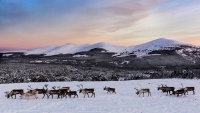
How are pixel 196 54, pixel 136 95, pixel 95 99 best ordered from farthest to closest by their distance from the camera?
pixel 196 54 → pixel 136 95 → pixel 95 99

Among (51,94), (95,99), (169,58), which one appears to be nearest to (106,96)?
(95,99)

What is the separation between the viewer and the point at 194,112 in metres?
22.1

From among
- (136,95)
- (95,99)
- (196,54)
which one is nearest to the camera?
(95,99)

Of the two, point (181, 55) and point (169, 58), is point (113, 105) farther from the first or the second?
point (181, 55)

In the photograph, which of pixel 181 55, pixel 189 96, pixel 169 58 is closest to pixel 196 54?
pixel 181 55

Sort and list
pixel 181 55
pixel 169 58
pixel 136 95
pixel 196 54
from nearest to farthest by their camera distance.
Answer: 1. pixel 136 95
2. pixel 169 58
3. pixel 181 55
4. pixel 196 54

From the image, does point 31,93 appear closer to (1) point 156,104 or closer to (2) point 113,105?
(2) point 113,105

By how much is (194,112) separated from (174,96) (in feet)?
27.3

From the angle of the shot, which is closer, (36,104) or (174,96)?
(36,104)

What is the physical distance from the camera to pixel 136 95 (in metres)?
31.5

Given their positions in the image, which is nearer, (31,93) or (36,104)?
(36,104)

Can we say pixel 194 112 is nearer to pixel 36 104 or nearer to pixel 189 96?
pixel 189 96

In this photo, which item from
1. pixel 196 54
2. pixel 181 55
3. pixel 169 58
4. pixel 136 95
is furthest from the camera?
pixel 196 54

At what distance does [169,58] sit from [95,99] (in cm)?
10289
